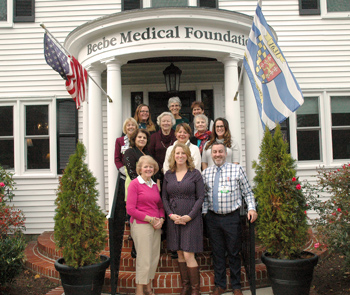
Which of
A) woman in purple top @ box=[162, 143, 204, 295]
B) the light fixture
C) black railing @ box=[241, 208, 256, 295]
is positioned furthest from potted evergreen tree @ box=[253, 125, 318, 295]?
the light fixture

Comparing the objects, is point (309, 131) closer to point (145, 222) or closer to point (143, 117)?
point (143, 117)

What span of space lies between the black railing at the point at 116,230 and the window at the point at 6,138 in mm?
4022

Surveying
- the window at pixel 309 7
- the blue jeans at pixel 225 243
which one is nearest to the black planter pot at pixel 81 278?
the blue jeans at pixel 225 243

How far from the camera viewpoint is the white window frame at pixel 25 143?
26.9 feet

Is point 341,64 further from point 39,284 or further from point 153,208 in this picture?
point 39,284

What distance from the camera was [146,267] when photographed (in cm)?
432

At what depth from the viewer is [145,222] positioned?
4383 millimetres

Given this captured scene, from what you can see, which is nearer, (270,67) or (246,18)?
(270,67)

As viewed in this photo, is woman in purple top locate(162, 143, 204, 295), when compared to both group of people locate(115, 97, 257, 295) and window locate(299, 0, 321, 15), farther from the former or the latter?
window locate(299, 0, 321, 15)

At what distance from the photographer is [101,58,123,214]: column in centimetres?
661

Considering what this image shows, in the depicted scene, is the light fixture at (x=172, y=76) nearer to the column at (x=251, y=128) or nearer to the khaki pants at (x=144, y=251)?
the column at (x=251, y=128)

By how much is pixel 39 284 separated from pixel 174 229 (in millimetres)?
2520

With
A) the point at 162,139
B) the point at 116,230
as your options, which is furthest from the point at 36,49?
the point at 116,230

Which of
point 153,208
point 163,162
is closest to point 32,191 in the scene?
point 163,162
